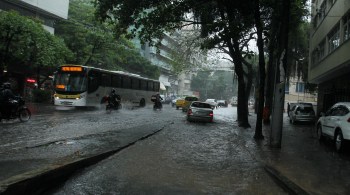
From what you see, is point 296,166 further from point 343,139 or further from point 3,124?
point 3,124

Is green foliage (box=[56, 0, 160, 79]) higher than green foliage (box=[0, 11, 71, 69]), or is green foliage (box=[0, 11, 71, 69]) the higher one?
green foliage (box=[56, 0, 160, 79])

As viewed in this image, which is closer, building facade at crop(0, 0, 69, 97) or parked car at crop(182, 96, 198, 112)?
building facade at crop(0, 0, 69, 97)

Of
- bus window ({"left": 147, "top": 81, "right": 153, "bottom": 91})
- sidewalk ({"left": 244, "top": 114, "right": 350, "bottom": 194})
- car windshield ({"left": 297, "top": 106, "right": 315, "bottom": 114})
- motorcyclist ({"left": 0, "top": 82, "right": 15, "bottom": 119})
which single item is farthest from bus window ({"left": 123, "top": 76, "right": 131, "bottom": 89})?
sidewalk ({"left": 244, "top": 114, "right": 350, "bottom": 194})

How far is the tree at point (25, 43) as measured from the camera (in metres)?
28.4

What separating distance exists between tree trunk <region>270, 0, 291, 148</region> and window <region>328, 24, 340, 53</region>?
10.8 m

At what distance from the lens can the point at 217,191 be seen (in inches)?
306

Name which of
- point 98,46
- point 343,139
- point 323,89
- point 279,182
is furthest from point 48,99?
point 279,182

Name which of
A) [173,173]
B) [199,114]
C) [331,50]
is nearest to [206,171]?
[173,173]

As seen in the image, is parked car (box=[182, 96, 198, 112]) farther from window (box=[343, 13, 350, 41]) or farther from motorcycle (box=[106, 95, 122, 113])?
window (box=[343, 13, 350, 41])

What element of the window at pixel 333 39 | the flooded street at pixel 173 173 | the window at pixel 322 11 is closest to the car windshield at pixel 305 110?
the window at pixel 333 39

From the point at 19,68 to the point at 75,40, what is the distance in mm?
7504

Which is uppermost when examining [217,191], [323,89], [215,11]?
[215,11]

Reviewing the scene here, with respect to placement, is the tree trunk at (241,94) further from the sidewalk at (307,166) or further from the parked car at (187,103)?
the parked car at (187,103)

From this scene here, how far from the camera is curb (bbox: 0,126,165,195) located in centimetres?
589
